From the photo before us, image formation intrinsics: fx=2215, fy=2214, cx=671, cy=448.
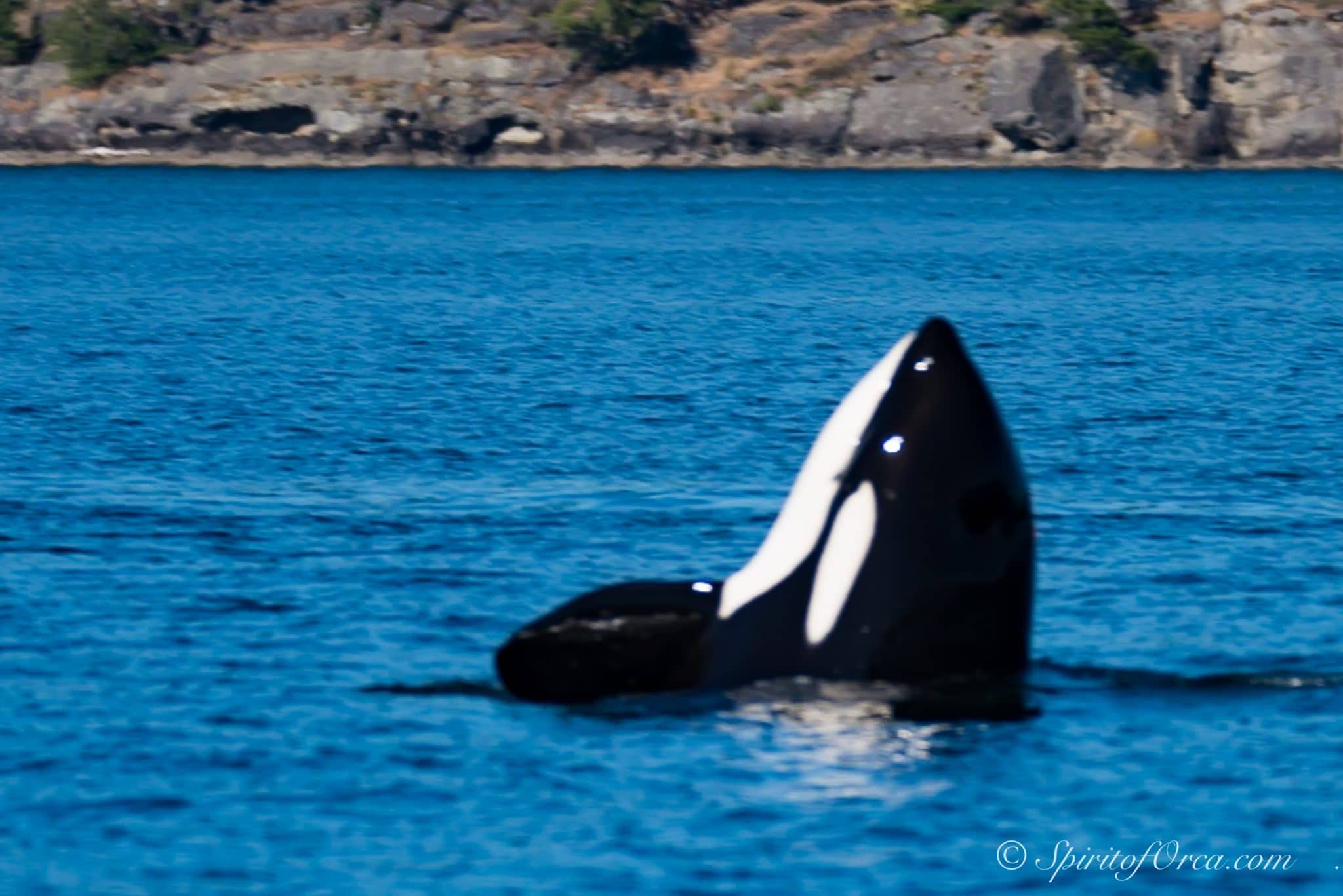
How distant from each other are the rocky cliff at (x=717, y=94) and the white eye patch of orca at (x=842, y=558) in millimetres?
136180

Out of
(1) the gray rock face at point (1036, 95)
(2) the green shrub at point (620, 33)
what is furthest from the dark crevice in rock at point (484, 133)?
(1) the gray rock face at point (1036, 95)

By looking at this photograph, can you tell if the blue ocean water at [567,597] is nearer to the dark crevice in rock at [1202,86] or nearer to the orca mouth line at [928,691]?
the orca mouth line at [928,691]

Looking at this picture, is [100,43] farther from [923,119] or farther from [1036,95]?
[1036,95]

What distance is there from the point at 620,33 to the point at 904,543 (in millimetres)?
150461

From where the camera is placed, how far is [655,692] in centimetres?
1459

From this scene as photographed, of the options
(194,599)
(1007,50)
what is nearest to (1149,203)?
(1007,50)

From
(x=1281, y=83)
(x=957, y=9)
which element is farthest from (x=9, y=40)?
(x=1281, y=83)

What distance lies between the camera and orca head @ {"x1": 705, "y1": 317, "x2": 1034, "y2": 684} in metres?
12.8

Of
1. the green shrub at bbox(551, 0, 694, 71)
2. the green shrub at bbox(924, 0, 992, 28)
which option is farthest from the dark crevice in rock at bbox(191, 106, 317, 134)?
the green shrub at bbox(924, 0, 992, 28)

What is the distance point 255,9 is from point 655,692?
158 metres

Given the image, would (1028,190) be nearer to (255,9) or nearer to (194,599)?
(255,9)

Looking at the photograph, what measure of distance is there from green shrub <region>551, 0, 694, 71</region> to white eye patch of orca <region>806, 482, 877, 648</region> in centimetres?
14693

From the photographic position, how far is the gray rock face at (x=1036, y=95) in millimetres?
145375

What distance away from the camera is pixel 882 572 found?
13047 mm
